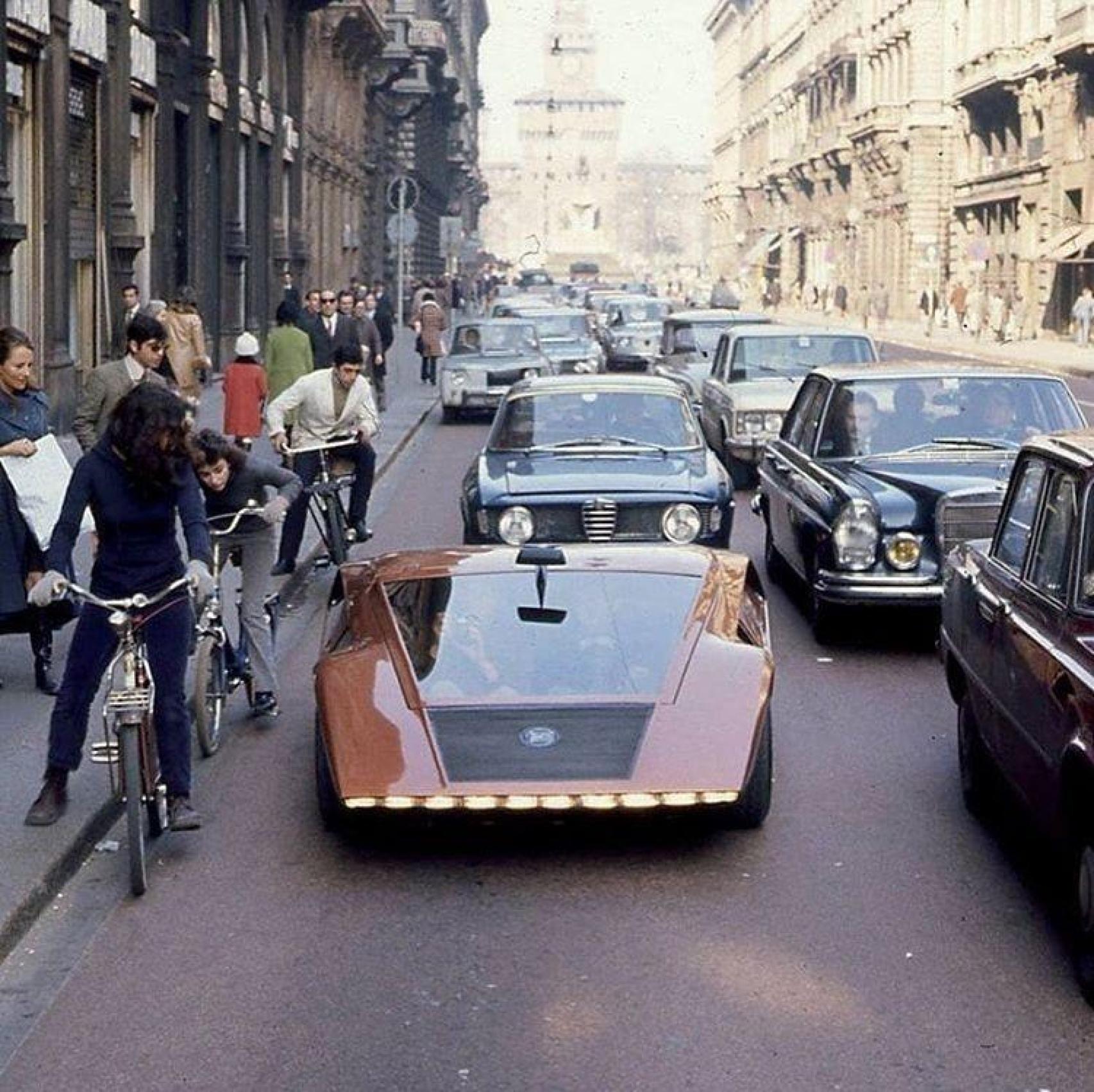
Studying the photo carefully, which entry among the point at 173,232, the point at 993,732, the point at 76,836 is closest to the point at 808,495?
the point at 993,732

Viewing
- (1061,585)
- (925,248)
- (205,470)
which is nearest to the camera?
(1061,585)

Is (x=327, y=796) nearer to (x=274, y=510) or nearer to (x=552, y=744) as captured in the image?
(x=552, y=744)

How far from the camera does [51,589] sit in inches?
299

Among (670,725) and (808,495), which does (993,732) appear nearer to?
(670,725)

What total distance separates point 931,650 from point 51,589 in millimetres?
6214

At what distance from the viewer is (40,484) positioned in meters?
10.6

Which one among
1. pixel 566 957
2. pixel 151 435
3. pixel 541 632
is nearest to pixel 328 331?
pixel 541 632

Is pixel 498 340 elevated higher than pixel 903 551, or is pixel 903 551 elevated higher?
pixel 498 340

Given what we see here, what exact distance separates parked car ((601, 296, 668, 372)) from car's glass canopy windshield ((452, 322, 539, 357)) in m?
4.95

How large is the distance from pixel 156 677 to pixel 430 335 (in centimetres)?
3182

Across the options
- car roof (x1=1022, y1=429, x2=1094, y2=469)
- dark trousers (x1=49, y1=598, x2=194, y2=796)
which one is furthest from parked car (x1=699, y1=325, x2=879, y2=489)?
dark trousers (x1=49, y1=598, x2=194, y2=796)

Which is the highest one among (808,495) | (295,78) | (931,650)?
(295,78)

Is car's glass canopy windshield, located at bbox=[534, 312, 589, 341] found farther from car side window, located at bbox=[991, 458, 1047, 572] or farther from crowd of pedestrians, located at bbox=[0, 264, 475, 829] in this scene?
car side window, located at bbox=[991, 458, 1047, 572]

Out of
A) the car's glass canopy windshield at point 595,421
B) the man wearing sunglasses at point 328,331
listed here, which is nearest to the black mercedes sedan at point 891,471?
the car's glass canopy windshield at point 595,421
